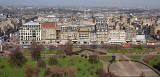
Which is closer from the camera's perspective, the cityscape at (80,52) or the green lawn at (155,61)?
the cityscape at (80,52)

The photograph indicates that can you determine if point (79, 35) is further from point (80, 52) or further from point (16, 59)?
point (16, 59)

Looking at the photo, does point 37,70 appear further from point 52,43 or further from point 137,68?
point 52,43

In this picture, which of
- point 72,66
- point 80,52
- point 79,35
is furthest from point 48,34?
point 72,66

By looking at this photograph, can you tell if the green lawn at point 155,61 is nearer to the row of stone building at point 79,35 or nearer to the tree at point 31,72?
the row of stone building at point 79,35

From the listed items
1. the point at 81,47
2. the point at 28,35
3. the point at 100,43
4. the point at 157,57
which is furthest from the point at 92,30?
the point at 157,57

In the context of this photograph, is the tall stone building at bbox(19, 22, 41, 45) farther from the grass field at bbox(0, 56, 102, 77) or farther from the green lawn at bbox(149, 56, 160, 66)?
the green lawn at bbox(149, 56, 160, 66)

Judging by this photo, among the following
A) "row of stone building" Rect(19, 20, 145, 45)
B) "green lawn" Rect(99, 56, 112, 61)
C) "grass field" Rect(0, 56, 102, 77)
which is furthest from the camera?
"row of stone building" Rect(19, 20, 145, 45)

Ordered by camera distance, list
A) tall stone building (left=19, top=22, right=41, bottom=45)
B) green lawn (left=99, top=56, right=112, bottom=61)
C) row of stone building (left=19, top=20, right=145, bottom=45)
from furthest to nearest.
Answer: row of stone building (left=19, top=20, right=145, bottom=45), tall stone building (left=19, top=22, right=41, bottom=45), green lawn (left=99, top=56, right=112, bottom=61)

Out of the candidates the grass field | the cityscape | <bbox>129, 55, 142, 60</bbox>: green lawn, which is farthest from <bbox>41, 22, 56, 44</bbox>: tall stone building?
<bbox>129, 55, 142, 60</bbox>: green lawn

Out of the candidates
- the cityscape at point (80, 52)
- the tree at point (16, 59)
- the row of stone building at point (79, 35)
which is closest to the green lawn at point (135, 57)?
the cityscape at point (80, 52)
